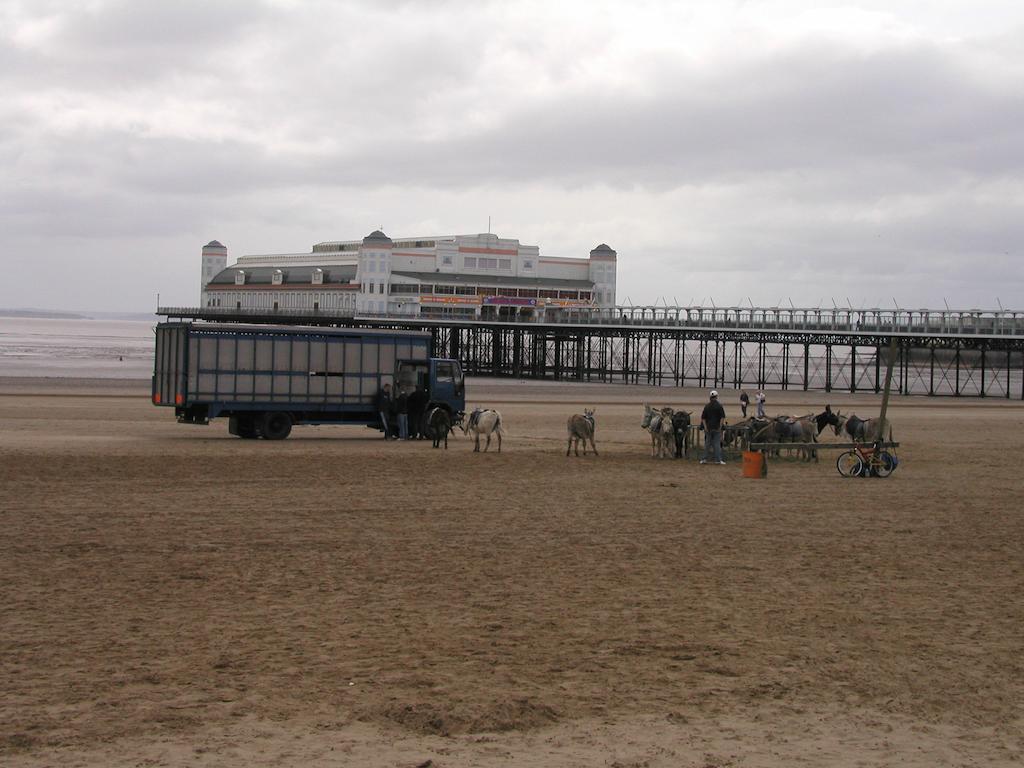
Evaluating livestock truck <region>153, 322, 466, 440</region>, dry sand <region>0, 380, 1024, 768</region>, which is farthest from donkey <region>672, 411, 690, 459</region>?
livestock truck <region>153, 322, 466, 440</region>

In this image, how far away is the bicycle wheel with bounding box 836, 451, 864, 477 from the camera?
2235cm

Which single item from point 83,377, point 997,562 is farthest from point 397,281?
point 997,562

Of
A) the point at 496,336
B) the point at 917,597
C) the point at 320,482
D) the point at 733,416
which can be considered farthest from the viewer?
the point at 496,336

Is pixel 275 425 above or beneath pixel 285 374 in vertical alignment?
beneath

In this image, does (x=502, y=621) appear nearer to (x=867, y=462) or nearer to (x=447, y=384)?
(x=867, y=462)

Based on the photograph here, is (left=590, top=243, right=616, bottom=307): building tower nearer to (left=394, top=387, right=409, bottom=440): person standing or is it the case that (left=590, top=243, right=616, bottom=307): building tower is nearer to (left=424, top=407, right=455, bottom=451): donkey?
(left=394, top=387, right=409, bottom=440): person standing

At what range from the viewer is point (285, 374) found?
98.5ft

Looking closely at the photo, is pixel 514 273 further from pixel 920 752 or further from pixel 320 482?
pixel 920 752

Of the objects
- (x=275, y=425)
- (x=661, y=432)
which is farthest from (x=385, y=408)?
(x=661, y=432)

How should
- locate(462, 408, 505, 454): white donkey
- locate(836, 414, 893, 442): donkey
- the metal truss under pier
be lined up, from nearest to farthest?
locate(836, 414, 893, 442): donkey < locate(462, 408, 505, 454): white donkey < the metal truss under pier

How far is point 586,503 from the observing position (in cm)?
1831

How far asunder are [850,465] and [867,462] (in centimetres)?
45

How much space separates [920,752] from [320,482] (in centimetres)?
1392

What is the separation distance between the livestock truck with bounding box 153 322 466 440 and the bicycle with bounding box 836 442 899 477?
33.2 feet
